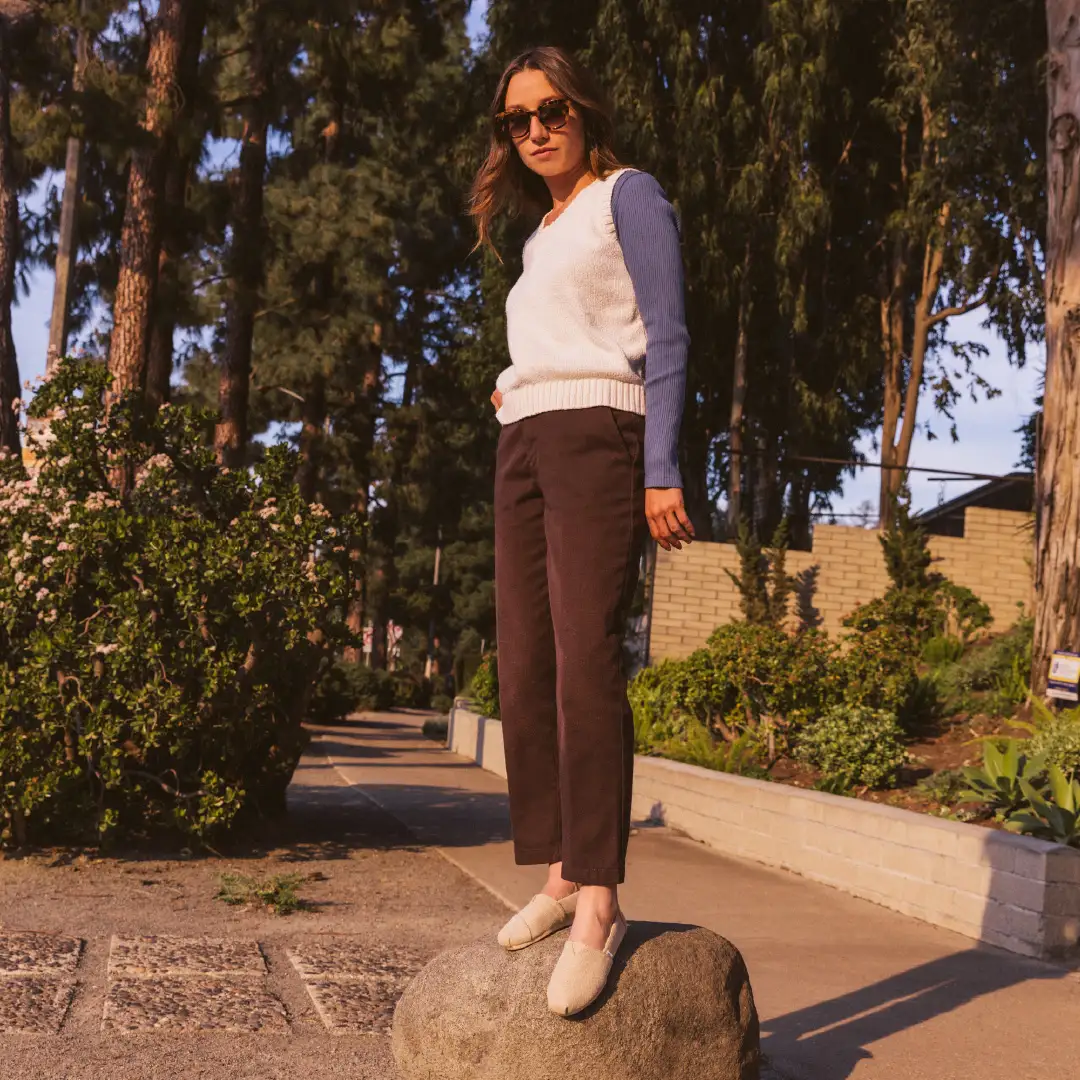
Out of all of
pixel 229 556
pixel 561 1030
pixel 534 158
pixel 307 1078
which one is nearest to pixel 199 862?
pixel 229 556

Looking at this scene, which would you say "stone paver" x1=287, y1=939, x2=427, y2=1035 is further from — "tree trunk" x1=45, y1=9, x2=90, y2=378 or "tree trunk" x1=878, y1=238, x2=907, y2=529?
"tree trunk" x1=878, y1=238, x2=907, y2=529

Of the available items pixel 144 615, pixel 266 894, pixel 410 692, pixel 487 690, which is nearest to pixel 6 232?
pixel 144 615

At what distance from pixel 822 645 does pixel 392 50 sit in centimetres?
1158

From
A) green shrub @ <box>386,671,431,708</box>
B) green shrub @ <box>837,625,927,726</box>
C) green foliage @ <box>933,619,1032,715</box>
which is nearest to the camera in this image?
green shrub @ <box>837,625,927,726</box>

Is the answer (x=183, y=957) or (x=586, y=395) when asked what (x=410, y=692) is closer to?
(x=183, y=957)

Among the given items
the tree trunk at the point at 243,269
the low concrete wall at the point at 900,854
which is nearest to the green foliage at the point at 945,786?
the low concrete wall at the point at 900,854

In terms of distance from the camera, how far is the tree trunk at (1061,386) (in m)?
9.95

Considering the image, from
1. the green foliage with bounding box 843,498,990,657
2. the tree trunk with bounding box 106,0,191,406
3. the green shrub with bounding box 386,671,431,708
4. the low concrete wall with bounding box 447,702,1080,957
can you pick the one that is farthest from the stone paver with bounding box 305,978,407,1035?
the green shrub with bounding box 386,671,431,708

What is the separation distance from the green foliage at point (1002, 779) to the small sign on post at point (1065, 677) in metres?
1.68

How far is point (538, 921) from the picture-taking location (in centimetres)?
335

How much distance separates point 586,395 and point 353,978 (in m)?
2.28

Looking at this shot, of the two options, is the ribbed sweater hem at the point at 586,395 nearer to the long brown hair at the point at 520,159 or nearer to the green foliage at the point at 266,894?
the long brown hair at the point at 520,159

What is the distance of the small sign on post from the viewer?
892cm

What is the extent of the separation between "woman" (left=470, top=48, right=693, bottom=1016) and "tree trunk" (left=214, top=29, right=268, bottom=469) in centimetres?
1443
